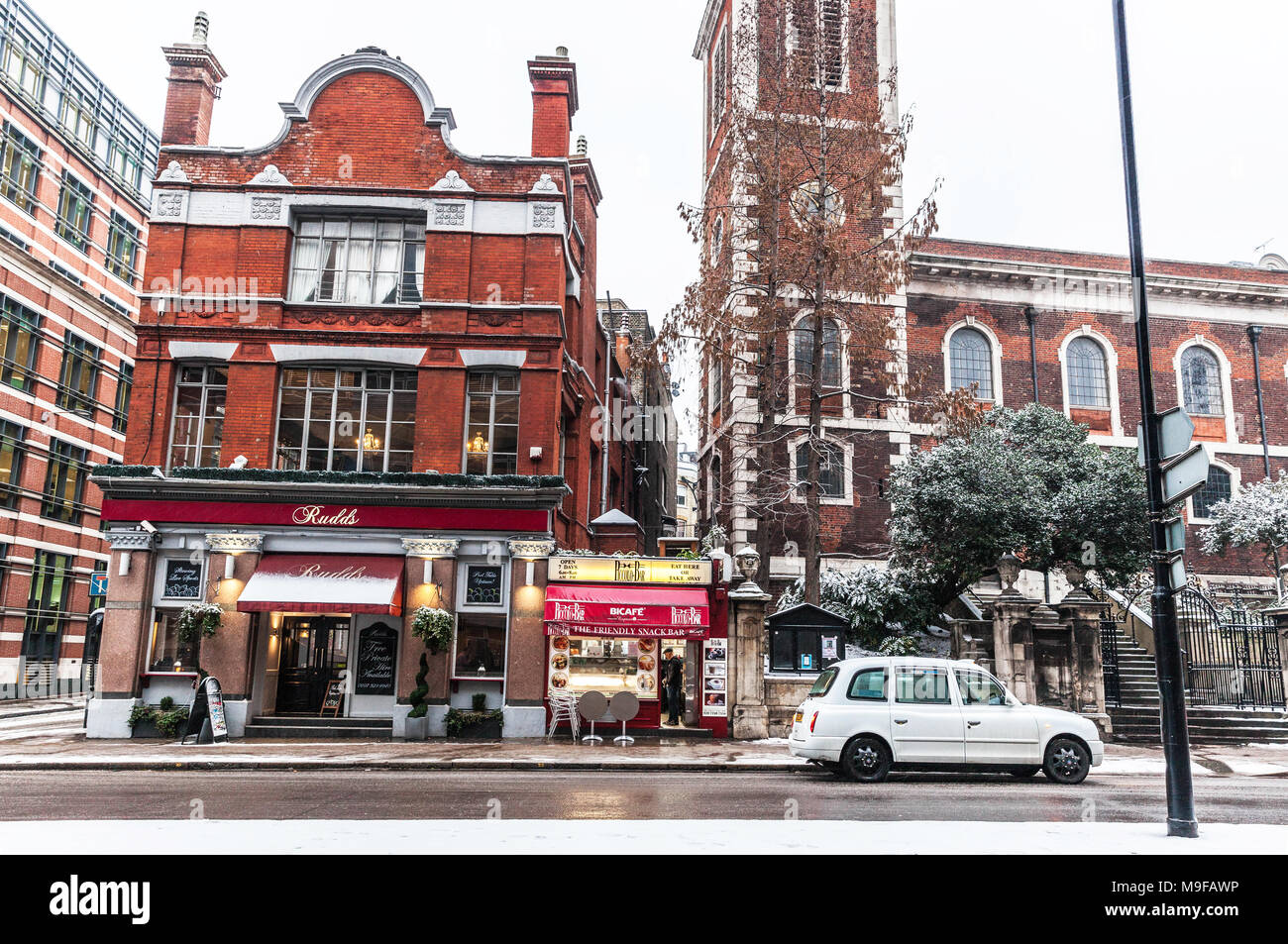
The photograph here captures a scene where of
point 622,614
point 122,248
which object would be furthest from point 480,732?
point 122,248

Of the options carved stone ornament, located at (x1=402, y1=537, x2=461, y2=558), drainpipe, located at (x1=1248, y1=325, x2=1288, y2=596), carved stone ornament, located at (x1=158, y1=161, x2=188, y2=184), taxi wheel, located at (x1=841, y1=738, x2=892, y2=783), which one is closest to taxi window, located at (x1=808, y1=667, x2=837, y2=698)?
taxi wheel, located at (x1=841, y1=738, x2=892, y2=783)

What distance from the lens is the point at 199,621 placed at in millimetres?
19562

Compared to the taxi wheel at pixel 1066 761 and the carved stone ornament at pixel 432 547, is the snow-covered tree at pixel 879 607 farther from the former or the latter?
the taxi wheel at pixel 1066 761

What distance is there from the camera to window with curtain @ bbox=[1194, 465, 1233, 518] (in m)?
34.0

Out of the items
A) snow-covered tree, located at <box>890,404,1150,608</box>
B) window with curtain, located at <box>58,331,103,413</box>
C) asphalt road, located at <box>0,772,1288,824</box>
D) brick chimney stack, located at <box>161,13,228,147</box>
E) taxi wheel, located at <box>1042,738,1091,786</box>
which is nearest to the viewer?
asphalt road, located at <box>0,772,1288,824</box>

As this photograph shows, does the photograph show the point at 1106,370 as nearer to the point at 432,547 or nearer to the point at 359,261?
the point at 432,547

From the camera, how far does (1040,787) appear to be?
44.0ft

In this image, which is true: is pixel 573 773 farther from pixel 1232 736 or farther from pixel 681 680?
pixel 1232 736

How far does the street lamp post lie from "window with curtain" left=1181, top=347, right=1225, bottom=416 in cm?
2995

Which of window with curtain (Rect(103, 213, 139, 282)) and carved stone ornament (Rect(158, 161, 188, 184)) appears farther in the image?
window with curtain (Rect(103, 213, 139, 282))

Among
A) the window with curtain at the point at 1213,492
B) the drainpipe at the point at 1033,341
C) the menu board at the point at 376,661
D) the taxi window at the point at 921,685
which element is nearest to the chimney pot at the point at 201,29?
the menu board at the point at 376,661

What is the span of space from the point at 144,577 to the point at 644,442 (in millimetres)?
26532

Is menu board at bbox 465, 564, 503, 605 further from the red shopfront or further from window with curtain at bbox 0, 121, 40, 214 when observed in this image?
window with curtain at bbox 0, 121, 40, 214

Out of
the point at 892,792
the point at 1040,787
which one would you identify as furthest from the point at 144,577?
the point at 1040,787
